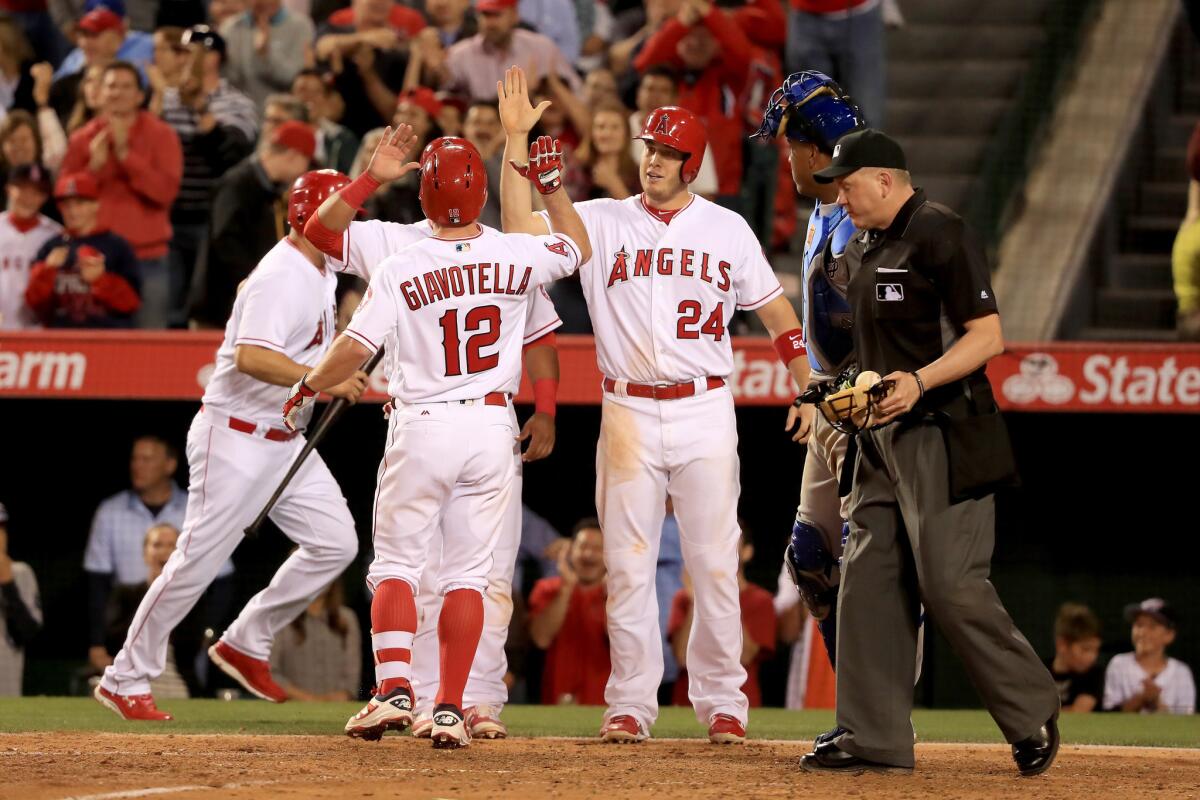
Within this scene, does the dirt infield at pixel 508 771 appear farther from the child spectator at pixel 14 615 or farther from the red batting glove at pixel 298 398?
the child spectator at pixel 14 615

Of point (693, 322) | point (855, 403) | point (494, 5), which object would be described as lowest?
point (855, 403)

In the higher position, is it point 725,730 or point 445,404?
point 445,404

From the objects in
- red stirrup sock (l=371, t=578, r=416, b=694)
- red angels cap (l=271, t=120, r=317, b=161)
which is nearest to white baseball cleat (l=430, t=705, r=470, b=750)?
red stirrup sock (l=371, t=578, r=416, b=694)

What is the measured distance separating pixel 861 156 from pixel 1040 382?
3.86 m

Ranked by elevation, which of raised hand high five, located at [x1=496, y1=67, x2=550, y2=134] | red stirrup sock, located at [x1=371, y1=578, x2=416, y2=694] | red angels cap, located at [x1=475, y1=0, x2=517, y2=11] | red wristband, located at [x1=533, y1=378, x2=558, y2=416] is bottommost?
red stirrup sock, located at [x1=371, y1=578, x2=416, y2=694]

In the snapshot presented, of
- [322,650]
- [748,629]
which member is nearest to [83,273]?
[322,650]

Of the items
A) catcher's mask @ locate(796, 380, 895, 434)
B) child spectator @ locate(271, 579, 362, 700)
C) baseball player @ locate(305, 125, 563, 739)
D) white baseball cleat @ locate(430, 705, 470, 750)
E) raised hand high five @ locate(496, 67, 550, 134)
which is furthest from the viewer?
child spectator @ locate(271, 579, 362, 700)

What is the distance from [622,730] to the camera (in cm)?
554

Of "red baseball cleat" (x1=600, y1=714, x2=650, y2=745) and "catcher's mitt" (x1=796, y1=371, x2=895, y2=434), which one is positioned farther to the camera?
"red baseball cleat" (x1=600, y1=714, x2=650, y2=745)

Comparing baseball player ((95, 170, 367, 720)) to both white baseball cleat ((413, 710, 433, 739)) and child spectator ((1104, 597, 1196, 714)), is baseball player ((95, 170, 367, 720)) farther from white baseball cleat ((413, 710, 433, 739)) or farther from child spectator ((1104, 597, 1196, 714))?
child spectator ((1104, 597, 1196, 714))

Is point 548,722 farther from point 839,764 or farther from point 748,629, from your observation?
point 839,764

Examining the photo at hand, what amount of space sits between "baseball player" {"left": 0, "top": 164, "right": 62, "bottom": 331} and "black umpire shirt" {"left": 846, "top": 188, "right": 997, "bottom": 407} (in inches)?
212

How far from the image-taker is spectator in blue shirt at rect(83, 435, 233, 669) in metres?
8.99

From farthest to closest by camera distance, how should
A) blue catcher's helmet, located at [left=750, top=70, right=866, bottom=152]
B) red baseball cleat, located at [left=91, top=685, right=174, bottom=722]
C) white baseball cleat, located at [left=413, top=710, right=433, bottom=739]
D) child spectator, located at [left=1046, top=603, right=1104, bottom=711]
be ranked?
child spectator, located at [left=1046, top=603, right=1104, bottom=711]
red baseball cleat, located at [left=91, top=685, right=174, bottom=722]
blue catcher's helmet, located at [left=750, top=70, right=866, bottom=152]
white baseball cleat, located at [left=413, top=710, right=433, bottom=739]
